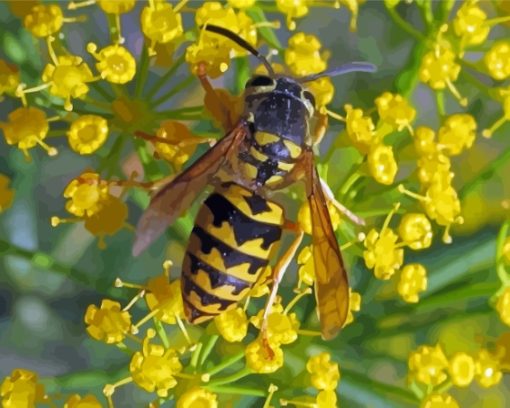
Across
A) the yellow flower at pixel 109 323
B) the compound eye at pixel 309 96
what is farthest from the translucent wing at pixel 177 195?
the yellow flower at pixel 109 323

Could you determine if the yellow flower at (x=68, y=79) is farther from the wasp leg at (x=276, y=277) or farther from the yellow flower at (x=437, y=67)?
the yellow flower at (x=437, y=67)

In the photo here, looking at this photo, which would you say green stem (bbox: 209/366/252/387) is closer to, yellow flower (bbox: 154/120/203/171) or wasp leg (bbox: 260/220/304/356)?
wasp leg (bbox: 260/220/304/356)

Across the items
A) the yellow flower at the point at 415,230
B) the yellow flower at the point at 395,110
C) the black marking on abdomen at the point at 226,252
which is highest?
the yellow flower at the point at 395,110

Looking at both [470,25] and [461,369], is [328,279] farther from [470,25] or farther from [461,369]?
[470,25]

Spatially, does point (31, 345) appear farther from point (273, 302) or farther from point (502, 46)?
point (502, 46)

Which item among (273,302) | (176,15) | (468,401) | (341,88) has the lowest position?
(468,401)

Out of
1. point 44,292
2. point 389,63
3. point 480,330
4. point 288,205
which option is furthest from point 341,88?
point 44,292

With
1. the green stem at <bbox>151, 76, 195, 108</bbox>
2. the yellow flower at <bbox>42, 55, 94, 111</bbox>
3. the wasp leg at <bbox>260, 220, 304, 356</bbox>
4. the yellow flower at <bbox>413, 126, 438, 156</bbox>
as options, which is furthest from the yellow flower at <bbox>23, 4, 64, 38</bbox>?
the yellow flower at <bbox>413, 126, 438, 156</bbox>
